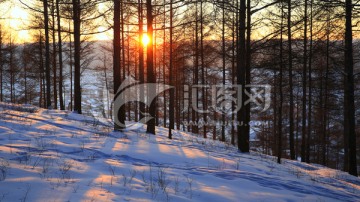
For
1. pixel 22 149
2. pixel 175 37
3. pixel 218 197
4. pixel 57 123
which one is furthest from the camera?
pixel 175 37

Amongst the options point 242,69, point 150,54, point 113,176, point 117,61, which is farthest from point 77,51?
point 113,176

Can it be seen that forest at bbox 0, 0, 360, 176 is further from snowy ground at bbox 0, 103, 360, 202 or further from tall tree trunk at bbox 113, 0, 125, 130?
snowy ground at bbox 0, 103, 360, 202

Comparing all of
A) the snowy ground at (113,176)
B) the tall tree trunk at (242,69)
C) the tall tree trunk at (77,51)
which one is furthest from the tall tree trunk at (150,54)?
the snowy ground at (113,176)

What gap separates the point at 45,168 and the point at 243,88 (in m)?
7.67

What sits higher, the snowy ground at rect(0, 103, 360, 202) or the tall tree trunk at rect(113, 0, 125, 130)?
the tall tree trunk at rect(113, 0, 125, 130)

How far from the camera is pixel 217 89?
2711 centimetres

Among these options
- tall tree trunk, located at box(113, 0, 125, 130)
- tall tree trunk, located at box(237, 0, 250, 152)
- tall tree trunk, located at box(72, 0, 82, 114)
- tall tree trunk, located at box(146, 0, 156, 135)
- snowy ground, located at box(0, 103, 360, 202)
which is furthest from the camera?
tall tree trunk, located at box(72, 0, 82, 114)

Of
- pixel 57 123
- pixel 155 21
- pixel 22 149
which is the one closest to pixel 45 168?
pixel 22 149

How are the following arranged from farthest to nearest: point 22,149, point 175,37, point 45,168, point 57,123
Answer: point 175,37 < point 57,123 < point 22,149 < point 45,168

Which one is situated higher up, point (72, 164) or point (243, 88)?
point (243, 88)

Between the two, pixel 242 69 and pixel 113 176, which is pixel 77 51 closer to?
pixel 242 69

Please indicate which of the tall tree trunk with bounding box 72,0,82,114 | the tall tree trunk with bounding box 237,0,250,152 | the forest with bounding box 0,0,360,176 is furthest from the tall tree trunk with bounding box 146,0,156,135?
the tall tree trunk with bounding box 72,0,82,114

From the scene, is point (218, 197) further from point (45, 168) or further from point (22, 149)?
point (22, 149)

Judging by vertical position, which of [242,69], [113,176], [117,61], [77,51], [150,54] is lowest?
[113,176]
